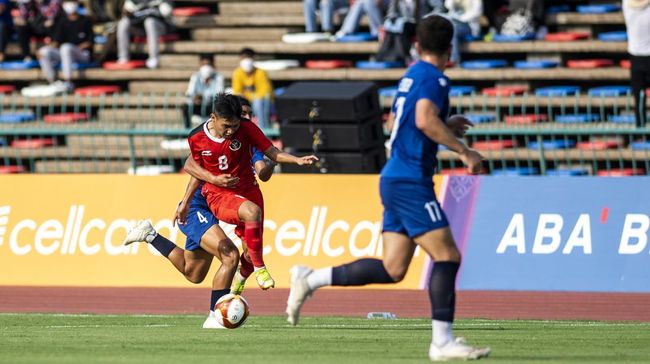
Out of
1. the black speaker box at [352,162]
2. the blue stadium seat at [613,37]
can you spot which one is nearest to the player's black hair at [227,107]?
the black speaker box at [352,162]

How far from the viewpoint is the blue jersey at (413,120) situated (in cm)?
1025

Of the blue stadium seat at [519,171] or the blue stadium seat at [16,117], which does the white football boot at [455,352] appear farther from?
the blue stadium seat at [16,117]

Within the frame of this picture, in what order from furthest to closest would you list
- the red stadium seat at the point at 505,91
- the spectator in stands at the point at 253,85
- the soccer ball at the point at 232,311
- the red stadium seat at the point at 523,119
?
the red stadium seat at the point at 505,91 < the spectator in stands at the point at 253,85 < the red stadium seat at the point at 523,119 < the soccer ball at the point at 232,311

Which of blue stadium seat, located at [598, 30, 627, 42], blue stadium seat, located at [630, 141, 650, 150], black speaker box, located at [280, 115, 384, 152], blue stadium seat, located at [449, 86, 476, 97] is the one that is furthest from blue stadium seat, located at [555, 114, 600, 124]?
black speaker box, located at [280, 115, 384, 152]

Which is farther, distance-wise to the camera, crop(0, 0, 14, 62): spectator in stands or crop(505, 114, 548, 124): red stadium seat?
crop(0, 0, 14, 62): spectator in stands

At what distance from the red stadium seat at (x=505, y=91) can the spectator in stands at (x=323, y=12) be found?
11.8 ft

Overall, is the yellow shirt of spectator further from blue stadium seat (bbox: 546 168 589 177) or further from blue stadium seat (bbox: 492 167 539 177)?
blue stadium seat (bbox: 546 168 589 177)

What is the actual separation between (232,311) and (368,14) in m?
15.1

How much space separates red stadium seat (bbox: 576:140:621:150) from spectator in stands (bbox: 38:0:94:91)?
38.0ft

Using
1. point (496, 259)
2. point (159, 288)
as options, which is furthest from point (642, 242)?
point (159, 288)

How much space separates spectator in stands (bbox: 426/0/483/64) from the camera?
25909mm

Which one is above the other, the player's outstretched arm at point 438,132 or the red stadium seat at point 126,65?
the player's outstretched arm at point 438,132

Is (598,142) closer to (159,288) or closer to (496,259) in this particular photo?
(496,259)

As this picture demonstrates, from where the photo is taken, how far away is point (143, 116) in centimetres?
2730
